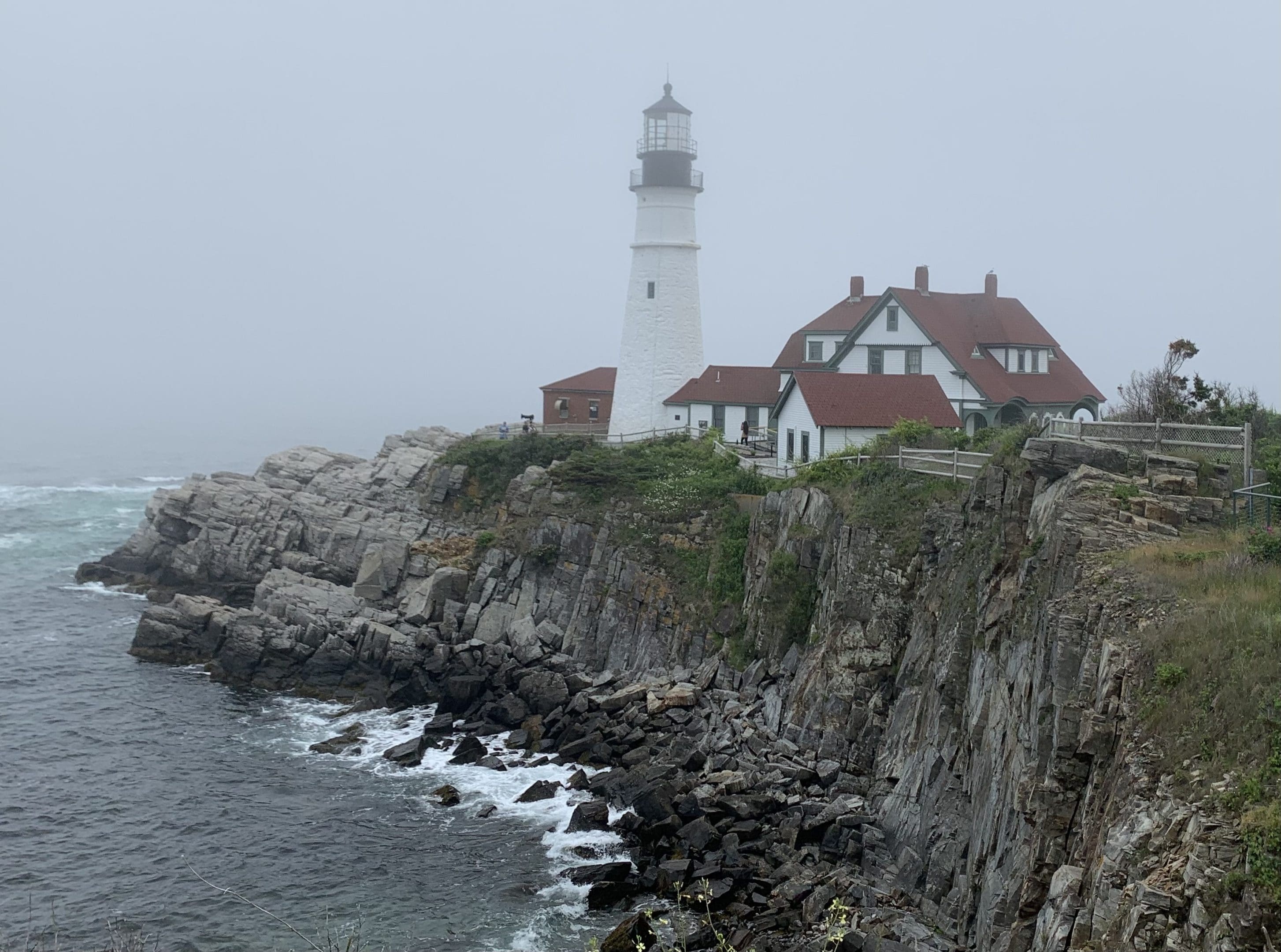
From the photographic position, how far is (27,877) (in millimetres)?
23938

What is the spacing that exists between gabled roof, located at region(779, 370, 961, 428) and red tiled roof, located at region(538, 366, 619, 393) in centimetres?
1910

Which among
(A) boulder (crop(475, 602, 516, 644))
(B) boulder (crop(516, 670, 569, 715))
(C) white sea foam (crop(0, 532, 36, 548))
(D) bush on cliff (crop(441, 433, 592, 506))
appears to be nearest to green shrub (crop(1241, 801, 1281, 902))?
(B) boulder (crop(516, 670, 569, 715))

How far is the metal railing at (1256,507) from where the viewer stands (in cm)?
1870

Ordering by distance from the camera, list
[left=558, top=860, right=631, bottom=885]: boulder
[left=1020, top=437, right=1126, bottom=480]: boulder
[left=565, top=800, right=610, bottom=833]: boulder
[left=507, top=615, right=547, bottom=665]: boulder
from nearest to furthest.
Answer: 1. [left=1020, top=437, right=1126, bottom=480]: boulder
2. [left=558, top=860, right=631, bottom=885]: boulder
3. [left=565, top=800, right=610, bottom=833]: boulder
4. [left=507, top=615, right=547, bottom=665]: boulder

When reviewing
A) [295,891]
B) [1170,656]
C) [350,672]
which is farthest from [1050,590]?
[350,672]

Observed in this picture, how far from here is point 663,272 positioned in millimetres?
50156

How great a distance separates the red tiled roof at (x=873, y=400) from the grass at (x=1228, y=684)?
21072 millimetres

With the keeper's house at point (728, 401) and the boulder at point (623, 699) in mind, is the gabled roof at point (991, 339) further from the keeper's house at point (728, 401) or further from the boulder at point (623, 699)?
the boulder at point (623, 699)

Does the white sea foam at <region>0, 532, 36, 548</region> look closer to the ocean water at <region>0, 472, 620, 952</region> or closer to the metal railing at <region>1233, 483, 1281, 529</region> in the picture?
the ocean water at <region>0, 472, 620, 952</region>

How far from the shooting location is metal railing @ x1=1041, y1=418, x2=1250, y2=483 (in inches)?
799

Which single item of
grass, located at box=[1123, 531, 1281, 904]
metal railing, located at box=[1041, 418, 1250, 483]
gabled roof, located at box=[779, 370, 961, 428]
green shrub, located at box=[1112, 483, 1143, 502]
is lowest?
grass, located at box=[1123, 531, 1281, 904]

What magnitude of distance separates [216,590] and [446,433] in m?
14.2

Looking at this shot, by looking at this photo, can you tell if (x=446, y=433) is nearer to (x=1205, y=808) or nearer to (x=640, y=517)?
(x=640, y=517)

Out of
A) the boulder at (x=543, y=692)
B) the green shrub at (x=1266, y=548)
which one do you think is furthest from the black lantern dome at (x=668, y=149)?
the green shrub at (x=1266, y=548)
